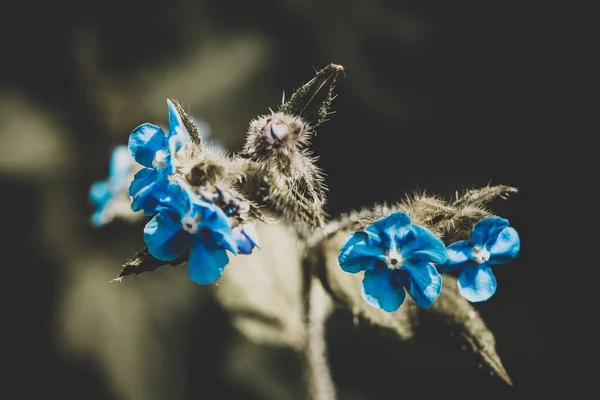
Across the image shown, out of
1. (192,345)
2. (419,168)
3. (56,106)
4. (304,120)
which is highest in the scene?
(56,106)

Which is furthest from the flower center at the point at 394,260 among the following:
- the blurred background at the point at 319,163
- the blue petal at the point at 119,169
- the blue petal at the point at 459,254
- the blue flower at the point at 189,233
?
the blurred background at the point at 319,163

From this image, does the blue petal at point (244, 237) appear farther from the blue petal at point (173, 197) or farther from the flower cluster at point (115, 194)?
the flower cluster at point (115, 194)

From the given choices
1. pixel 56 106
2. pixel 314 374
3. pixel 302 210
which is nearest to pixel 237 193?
pixel 302 210

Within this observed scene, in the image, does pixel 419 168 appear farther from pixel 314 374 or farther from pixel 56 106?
pixel 56 106

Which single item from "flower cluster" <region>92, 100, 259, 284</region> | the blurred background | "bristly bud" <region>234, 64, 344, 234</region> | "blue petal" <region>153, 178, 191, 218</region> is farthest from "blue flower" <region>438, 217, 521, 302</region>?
the blurred background

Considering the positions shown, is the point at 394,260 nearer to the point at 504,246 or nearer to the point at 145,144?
the point at 504,246

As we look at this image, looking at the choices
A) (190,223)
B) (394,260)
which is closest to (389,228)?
(394,260)
